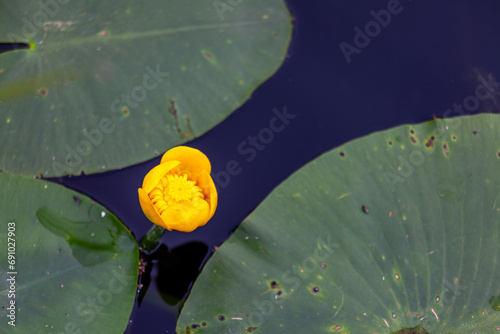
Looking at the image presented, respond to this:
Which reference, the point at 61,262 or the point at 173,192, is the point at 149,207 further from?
the point at 61,262

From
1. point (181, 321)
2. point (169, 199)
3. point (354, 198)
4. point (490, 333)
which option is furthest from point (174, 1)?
point (490, 333)

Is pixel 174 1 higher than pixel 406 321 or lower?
higher

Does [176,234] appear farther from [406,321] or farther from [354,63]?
[354,63]

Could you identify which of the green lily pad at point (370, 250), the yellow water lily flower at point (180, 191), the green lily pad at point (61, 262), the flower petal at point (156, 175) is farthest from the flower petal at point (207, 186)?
the green lily pad at point (61, 262)

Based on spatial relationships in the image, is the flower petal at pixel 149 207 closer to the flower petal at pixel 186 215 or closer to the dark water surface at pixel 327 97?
the flower petal at pixel 186 215

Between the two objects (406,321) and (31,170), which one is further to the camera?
(31,170)

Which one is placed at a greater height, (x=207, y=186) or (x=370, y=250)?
(x=207, y=186)

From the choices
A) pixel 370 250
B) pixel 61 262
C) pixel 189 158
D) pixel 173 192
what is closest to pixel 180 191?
pixel 173 192
